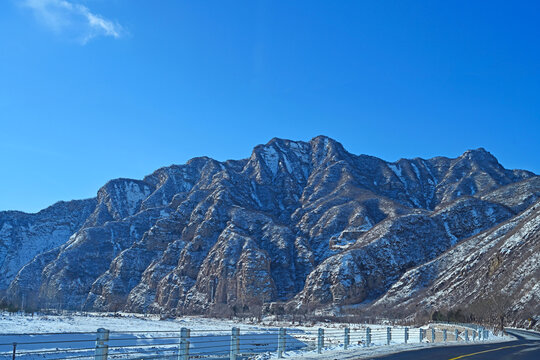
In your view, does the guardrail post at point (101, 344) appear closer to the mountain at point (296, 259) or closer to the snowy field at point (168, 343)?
the snowy field at point (168, 343)

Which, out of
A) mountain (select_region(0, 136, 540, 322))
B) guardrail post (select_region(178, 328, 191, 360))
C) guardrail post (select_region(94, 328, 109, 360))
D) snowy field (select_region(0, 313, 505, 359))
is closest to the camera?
guardrail post (select_region(94, 328, 109, 360))

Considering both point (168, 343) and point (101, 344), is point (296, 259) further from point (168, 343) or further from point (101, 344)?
point (101, 344)

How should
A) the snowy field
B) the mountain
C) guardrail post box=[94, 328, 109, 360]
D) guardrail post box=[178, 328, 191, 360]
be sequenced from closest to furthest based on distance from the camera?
1. guardrail post box=[94, 328, 109, 360]
2. guardrail post box=[178, 328, 191, 360]
3. the snowy field
4. the mountain

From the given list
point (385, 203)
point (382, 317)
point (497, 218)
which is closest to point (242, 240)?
point (385, 203)

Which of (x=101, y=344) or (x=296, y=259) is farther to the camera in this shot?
(x=296, y=259)

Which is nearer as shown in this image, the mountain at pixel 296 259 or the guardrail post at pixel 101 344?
the guardrail post at pixel 101 344

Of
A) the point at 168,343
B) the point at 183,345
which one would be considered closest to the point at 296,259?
the point at 168,343

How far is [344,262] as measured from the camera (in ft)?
471

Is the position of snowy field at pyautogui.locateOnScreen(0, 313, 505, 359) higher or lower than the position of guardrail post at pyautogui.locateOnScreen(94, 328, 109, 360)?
lower

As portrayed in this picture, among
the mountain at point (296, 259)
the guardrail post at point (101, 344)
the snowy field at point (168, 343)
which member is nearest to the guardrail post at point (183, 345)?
the snowy field at point (168, 343)

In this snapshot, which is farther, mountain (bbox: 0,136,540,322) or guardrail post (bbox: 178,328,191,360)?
mountain (bbox: 0,136,540,322)

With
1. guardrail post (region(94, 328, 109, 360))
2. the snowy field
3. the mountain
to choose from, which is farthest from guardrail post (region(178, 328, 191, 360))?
the mountain

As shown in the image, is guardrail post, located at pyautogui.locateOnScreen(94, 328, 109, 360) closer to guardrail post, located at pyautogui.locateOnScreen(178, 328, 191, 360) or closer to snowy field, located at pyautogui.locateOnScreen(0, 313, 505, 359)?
snowy field, located at pyautogui.locateOnScreen(0, 313, 505, 359)

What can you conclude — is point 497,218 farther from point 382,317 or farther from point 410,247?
point 382,317
